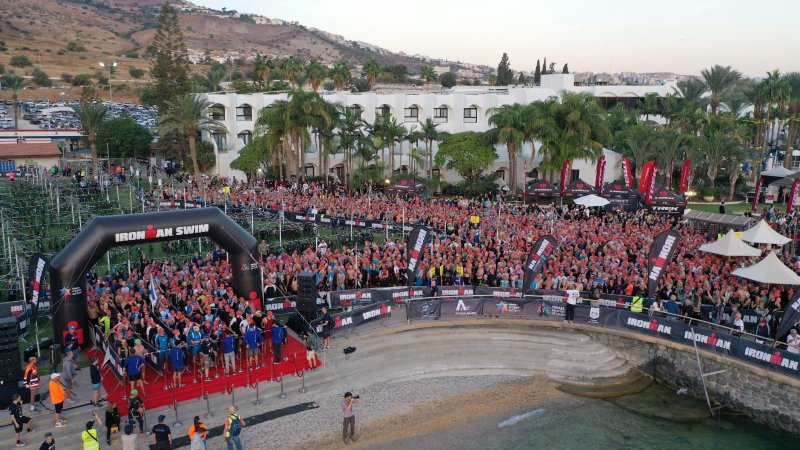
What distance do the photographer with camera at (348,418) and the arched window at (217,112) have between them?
4583 cm

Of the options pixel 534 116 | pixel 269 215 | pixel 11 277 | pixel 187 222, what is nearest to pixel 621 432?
pixel 187 222

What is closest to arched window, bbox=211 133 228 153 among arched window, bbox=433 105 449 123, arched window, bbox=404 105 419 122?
arched window, bbox=404 105 419 122

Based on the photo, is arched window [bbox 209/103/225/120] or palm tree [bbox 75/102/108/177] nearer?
palm tree [bbox 75/102/108/177]

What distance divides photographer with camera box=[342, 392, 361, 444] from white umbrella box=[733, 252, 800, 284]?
50.1 feet

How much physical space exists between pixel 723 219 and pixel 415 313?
19418mm

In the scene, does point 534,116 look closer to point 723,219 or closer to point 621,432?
point 723,219

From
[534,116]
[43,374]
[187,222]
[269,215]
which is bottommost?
[43,374]

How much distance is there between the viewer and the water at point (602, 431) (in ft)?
53.4

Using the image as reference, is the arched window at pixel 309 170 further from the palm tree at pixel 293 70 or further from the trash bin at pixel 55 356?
the trash bin at pixel 55 356

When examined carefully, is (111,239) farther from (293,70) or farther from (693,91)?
(693,91)

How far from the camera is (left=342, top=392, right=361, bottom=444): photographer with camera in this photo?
49.5 feet

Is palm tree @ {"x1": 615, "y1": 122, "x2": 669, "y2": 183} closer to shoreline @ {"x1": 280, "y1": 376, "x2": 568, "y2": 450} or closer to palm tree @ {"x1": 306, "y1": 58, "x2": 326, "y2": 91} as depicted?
palm tree @ {"x1": 306, "y1": 58, "x2": 326, "y2": 91}

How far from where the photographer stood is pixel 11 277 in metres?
24.3

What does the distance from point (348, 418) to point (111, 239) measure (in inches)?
355
